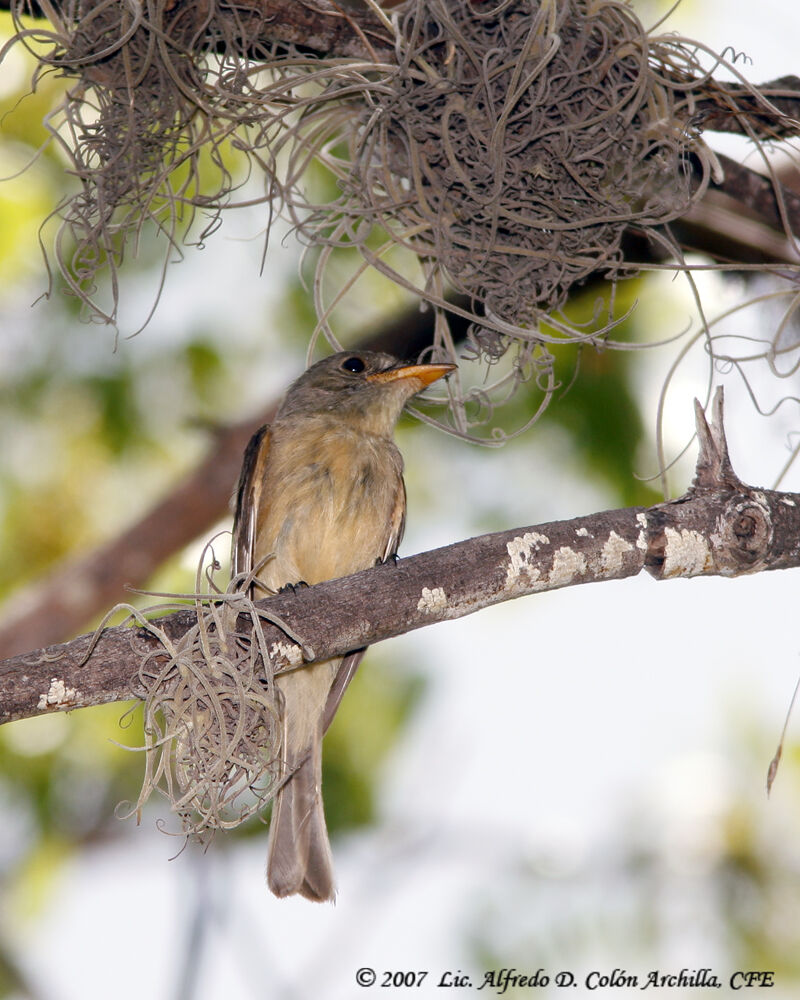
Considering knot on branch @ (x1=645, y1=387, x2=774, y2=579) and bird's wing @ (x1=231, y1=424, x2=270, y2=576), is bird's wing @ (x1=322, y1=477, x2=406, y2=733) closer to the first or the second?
bird's wing @ (x1=231, y1=424, x2=270, y2=576)

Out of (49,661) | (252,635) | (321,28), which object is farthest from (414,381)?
(49,661)

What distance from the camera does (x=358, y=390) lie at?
447 centimetres

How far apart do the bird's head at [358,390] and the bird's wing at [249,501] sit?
282 millimetres

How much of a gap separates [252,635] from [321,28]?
6.07 ft

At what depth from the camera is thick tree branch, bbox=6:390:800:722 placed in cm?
273

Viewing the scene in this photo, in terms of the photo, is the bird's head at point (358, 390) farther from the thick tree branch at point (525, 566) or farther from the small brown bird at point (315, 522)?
the thick tree branch at point (525, 566)

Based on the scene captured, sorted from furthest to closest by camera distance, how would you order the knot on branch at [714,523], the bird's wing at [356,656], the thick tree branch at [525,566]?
the bird's wing at [356,656], the knot on branch at [714,523], the thick tree branch at [525,566]

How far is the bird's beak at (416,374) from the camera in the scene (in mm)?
3943

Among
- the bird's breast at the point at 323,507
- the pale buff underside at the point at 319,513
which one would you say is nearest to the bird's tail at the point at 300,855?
the pale buff underside at the point at 319,513

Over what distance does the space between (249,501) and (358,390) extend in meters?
0.66

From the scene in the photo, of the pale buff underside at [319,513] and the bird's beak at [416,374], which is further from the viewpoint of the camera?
the pale buff underside at [319,513]

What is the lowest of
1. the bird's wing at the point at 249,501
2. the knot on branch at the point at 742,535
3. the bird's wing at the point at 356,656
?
the knot on branch at the point at 742,535

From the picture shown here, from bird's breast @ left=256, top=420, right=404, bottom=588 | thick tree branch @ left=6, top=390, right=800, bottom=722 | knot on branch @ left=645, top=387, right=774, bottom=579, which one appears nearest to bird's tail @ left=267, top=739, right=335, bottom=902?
bird's breast @ left=256, top=420, right=404, bottom=588

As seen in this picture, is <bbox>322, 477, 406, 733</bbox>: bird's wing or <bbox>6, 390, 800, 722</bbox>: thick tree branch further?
<bbox>322, 477, 406, 733</bbox>: bird's wing
